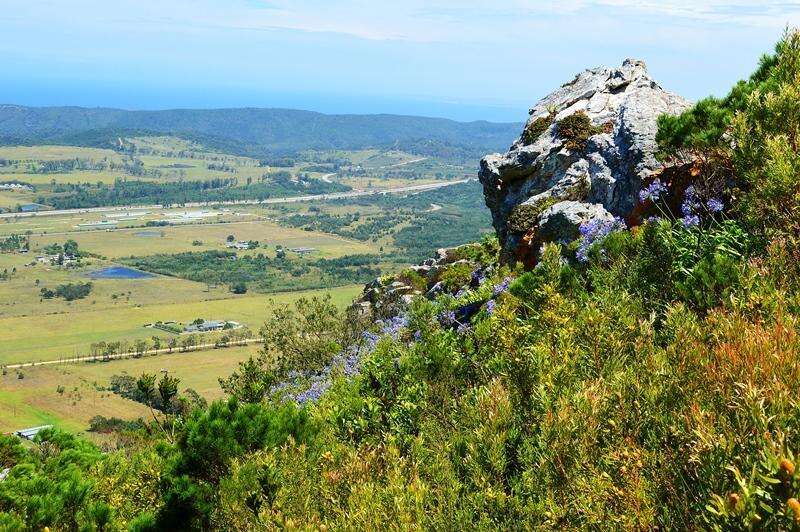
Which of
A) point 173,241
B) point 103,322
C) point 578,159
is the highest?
point 578,159

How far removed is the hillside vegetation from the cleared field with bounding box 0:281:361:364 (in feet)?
319

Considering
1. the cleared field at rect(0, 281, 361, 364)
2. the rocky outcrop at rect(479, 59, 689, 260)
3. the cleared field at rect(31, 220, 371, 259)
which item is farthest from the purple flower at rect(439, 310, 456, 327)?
the cleared field at rect(31, 220, 371, 259)

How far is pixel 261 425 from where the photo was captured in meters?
9.52

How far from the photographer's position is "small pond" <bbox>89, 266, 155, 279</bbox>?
147500mm

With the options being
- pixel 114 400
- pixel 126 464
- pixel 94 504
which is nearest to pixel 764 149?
pixel 94 504

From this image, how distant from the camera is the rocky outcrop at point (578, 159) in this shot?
571 inches

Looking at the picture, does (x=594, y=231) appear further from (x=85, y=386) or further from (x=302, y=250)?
(x=302, y=250)

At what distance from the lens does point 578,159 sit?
1748 cm

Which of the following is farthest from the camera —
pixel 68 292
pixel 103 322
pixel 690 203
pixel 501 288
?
pixel 68 292

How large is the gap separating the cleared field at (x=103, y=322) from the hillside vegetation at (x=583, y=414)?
319 feet

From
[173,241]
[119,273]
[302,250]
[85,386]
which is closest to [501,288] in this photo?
[85,386]

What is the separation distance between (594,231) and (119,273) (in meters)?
152

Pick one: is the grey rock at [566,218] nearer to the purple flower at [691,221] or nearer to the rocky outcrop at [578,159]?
the rocky outcrop at [578,159]

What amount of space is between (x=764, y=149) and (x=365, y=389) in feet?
21.5
